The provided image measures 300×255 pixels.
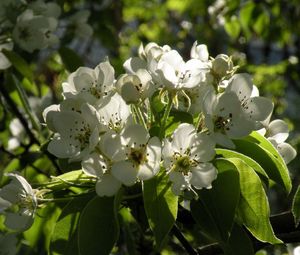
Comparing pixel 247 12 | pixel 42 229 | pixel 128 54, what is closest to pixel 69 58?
pixel 42 229

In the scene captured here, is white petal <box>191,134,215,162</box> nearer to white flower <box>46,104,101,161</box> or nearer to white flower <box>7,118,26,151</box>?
white flower <box>46,104,101,161</box>

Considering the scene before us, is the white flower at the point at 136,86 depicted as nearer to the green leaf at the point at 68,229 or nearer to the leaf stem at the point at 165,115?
the leaf stem at the point at 165,115

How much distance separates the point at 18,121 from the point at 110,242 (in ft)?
4.62

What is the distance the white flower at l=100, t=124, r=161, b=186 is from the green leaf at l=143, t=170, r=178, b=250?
0.03 meters

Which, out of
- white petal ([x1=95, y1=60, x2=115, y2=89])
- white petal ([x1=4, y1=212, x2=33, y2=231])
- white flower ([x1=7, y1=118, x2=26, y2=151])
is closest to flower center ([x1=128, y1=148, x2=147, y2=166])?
white petal ([x1=95, y1=60, x2=115, y2=89])

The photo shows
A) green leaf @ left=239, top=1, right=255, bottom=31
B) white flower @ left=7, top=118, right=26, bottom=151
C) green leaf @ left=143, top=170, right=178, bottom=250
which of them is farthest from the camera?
green leaf @ left=239, top=1, right=255, bottom=31

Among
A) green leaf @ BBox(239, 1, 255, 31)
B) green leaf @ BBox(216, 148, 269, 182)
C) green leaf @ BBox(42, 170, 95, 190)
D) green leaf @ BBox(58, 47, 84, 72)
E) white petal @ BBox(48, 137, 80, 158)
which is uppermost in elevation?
white petal @ BBox(48, 137, 80, 158)

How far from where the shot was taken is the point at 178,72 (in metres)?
1.43

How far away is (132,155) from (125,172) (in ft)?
0.13

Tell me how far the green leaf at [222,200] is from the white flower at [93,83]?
1.01ft

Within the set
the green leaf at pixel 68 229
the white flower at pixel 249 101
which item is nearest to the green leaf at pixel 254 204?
the white flower at pixel 249 101

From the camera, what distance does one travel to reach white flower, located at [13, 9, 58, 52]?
215 centimetres

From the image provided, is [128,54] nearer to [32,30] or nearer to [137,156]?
A: [32,30]

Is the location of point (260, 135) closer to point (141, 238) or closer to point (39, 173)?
point (141, 238)
